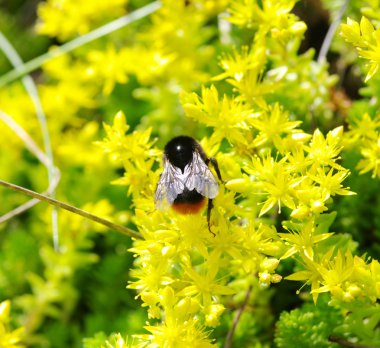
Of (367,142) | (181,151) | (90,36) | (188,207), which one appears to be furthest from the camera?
(90,36)

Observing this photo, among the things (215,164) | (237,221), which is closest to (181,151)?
(215,164)

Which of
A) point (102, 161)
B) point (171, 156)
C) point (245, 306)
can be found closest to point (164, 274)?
point (171, 156)

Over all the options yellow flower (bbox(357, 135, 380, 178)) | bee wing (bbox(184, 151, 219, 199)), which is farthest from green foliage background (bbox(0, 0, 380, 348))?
bee wing (bbox(184, 151, 219, 199))

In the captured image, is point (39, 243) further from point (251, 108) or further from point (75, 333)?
point (251, 108)

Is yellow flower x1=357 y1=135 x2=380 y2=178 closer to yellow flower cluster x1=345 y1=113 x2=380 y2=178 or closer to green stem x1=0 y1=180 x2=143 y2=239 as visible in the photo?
yellow flower cluster x1=345 y1=113 x2=380 y2=178

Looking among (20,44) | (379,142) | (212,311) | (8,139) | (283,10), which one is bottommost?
(212,311)

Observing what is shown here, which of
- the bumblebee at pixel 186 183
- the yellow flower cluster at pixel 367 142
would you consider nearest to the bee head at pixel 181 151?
the bumblebee at pixel 186 183

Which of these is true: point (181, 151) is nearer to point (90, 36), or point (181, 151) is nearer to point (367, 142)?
point (367, 142)
